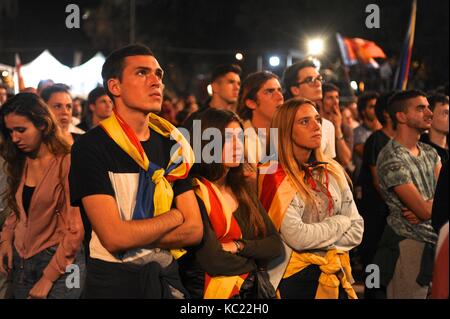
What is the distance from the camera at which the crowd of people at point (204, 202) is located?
434 cm

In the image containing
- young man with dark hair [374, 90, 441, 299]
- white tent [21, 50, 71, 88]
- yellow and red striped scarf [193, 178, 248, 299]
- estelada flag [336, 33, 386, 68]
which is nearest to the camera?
yellow and red striped scarf [193, 178, 248, 299]

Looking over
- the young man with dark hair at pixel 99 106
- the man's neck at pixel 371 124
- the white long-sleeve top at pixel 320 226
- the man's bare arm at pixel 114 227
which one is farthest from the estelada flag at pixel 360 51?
the man's bare arm at pixel 114 227

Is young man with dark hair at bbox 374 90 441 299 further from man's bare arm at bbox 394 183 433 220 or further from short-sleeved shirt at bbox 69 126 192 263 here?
short-sleeved shirt at bbox 69 126 192 263

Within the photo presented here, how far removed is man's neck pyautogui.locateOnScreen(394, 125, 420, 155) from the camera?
7.20 m

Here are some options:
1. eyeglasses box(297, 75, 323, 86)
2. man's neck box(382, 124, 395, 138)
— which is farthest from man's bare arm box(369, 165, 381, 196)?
eyeglasses box(297, 75, 323, 86)

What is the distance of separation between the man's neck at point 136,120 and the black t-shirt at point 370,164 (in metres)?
3.68

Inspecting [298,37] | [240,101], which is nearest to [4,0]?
[298,37]

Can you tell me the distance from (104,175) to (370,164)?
4.29 m

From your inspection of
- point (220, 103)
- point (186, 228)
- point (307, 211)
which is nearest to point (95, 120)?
point (220, 103)

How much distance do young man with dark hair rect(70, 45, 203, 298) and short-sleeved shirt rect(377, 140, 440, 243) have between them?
2864mm

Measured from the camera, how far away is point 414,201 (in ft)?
22.4

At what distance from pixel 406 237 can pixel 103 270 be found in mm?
3468

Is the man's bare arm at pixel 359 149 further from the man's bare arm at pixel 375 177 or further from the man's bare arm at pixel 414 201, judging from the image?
the man's bare arm at pixel 414 201
